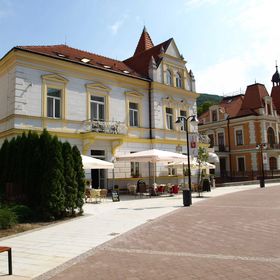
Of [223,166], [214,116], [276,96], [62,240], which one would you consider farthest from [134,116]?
[276,96]

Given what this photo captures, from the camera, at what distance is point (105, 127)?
Answer: 25.0 m

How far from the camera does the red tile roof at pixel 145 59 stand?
30831mm

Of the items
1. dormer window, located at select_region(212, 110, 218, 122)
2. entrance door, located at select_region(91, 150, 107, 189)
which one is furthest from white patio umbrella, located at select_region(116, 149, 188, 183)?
dormer window, located at select_region(212, 110, 218, 122)

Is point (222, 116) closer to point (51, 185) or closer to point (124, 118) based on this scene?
point (124, 118)

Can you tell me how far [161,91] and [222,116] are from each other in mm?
26184

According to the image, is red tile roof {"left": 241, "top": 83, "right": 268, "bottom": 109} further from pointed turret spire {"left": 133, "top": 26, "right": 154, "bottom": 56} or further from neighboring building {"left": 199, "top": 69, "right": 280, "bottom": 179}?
pointed turret spire {"left": 133, "top": 26, "right": 154, "bottom": 56}

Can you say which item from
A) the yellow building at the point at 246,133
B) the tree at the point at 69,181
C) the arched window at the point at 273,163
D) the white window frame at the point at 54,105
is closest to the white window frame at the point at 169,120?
the white window frame at the point at 54,105

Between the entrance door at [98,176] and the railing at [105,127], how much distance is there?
1680 mm

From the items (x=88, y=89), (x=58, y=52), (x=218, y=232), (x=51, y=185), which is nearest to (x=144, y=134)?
(x=88, y=89)

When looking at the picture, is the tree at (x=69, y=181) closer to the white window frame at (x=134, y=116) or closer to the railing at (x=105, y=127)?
the railing at (x=105, y=127)

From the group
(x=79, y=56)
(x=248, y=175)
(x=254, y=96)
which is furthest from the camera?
(x=254, y=96)

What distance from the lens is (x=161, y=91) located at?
30125mm

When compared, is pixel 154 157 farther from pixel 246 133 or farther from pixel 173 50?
pixel 246 133

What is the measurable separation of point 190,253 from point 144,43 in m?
31.1
